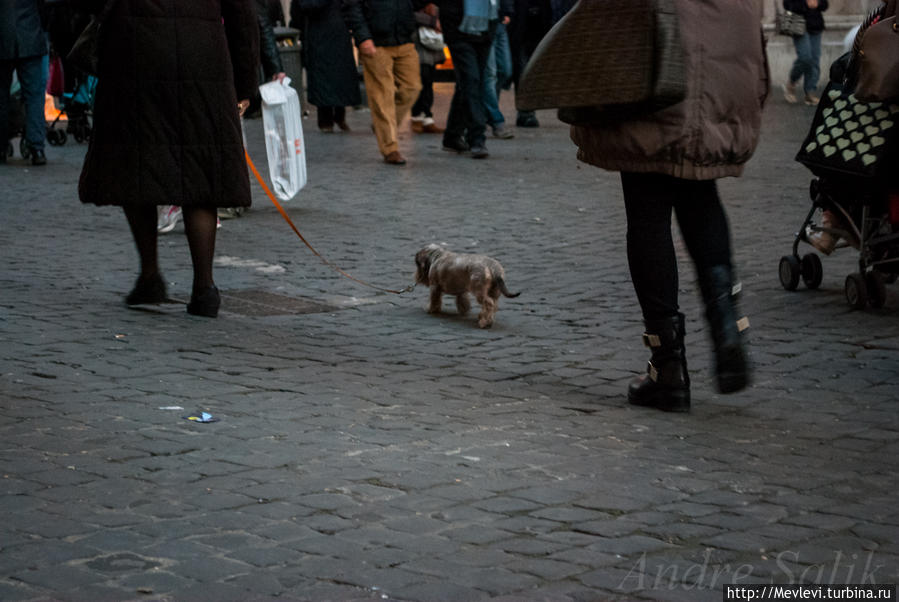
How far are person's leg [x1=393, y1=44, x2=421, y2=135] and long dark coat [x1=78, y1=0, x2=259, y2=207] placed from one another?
7.41 meters

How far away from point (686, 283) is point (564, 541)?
4.14 m

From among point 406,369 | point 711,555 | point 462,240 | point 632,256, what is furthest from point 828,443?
point 462,240

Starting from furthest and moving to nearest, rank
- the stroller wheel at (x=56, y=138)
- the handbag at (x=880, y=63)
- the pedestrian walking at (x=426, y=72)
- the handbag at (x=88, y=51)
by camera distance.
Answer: the pedestrian walking at (x=426, y=72) → the stroller wheel at (x=56, y=138) → the handbag at (x=88, y=51) → the handbag at (x=880, y=63)

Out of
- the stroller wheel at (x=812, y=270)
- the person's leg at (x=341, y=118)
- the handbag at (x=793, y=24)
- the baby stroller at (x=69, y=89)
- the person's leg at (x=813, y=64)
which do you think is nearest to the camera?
the stroller wheel at (x=812, y=270)

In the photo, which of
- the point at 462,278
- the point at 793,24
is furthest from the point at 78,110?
the point at 462,278

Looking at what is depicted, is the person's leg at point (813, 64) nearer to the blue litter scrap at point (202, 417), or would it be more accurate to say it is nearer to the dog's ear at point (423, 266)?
the dog's ear at point (423, 266)

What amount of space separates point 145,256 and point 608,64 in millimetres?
2939

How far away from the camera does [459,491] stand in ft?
13.5

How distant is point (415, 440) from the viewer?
4.65 meters

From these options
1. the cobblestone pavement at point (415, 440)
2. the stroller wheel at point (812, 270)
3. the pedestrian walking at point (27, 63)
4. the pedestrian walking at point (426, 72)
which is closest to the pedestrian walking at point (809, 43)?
the pedestrian walking at point (426, 72)

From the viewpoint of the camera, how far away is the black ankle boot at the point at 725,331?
16.3ft

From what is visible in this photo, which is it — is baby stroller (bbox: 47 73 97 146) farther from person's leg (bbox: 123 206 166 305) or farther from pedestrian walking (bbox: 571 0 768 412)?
pedestrian walking (bbox: 571 0 768 412)

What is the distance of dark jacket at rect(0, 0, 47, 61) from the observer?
42.3 ft

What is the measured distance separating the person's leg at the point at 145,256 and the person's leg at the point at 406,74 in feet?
24.3
